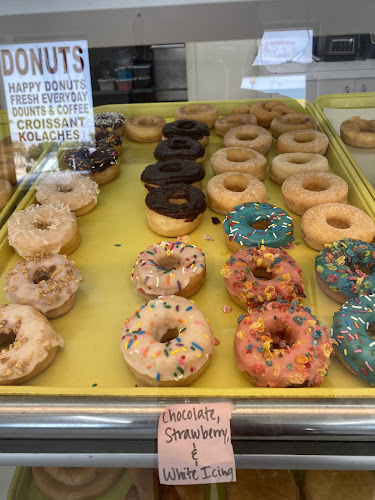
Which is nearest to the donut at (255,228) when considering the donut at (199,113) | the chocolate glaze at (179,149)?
the chocolate glaze at (179,149)

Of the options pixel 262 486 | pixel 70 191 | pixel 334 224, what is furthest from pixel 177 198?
pixel 262 486

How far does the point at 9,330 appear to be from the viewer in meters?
1.77

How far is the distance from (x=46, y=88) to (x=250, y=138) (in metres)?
1.74

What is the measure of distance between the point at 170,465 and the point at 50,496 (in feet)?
2.03

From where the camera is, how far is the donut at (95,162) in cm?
285

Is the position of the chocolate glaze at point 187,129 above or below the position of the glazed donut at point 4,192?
above

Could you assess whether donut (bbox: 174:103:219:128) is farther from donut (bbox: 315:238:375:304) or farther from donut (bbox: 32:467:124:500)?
donut (bbox: 32:467:124:500)

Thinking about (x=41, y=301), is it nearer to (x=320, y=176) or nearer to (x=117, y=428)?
(x=117, y=428)

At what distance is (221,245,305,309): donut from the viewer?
75.9 inches

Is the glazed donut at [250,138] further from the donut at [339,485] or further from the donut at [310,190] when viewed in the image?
the donut at [339,485]

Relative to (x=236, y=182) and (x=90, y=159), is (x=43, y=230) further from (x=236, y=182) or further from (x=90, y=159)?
(x=236, y=182)

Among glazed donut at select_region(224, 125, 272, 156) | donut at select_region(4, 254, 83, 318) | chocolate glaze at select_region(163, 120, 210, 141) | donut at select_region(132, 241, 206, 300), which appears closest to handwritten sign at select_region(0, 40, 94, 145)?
donut at select_region(4, 254, 83, 318)

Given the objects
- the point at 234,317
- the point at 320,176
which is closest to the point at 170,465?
the point at 234,317

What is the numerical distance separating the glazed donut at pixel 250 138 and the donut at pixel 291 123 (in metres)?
0.10
